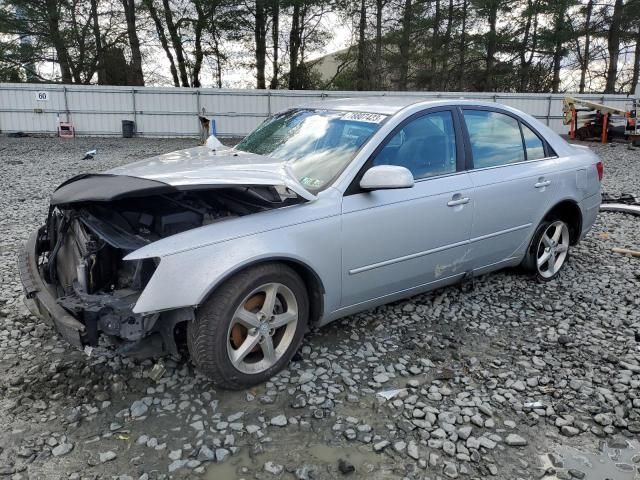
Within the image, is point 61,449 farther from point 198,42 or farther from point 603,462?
point 198,42

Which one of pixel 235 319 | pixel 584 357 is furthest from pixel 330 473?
pixel 584 357

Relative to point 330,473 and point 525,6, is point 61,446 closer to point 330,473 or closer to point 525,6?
point 330,473

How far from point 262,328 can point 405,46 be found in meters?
26.4

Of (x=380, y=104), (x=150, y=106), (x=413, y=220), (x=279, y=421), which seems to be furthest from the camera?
(x=150, y=106)

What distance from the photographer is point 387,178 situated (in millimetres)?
3361

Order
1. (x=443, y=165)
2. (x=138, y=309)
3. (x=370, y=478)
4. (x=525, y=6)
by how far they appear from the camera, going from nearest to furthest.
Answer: (x=370, y=478)
(x=138, y=309)
(x=443, y=165)
(x=525, y=6)

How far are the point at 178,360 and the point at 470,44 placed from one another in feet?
90.8

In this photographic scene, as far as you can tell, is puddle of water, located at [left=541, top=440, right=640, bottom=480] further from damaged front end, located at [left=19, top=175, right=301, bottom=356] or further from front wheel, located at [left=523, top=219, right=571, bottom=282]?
front wheel, located at [left=523, top=219, right=571, bottom=282]

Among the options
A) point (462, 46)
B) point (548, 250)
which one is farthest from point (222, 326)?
point (462, 46)

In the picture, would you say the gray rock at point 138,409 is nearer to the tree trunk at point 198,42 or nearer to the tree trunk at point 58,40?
the tree trunk at point 198,42

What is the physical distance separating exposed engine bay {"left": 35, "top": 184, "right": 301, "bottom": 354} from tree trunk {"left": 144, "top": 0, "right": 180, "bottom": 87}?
24871mm

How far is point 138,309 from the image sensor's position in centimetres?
272

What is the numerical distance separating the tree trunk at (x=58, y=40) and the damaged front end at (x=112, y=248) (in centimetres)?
2398

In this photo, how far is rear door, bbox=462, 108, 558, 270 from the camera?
4.20m
